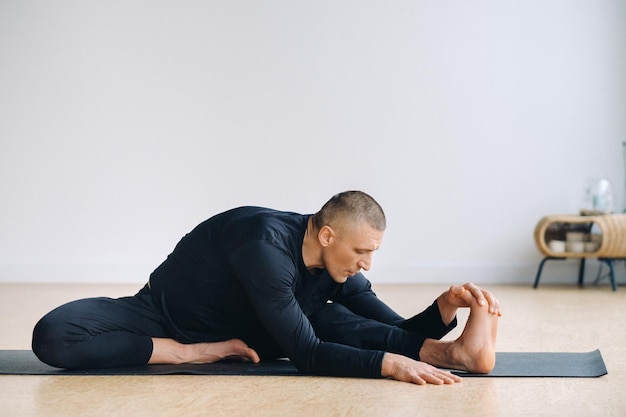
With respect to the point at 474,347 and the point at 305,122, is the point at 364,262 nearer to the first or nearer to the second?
the point at 474,347

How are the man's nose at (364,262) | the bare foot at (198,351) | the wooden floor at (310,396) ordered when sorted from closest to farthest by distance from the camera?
the wooden floor at (310,396) → the man's nose at (364,262) → the bare foot at (198,351)

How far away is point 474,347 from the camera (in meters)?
2.78

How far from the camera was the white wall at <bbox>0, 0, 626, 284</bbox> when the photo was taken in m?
6.58

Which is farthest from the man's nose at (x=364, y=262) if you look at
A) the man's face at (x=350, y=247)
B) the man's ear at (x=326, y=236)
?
the man's ear at (x=326, y=236)

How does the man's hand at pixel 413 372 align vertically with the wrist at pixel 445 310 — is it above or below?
below

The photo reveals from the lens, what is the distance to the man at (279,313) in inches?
106

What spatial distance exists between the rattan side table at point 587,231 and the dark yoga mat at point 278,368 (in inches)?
113

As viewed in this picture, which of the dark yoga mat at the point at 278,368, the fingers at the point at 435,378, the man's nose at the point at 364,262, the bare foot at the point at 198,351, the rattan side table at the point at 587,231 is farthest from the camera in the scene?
the rattan side table at the point at 587,231

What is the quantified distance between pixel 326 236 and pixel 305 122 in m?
4.07

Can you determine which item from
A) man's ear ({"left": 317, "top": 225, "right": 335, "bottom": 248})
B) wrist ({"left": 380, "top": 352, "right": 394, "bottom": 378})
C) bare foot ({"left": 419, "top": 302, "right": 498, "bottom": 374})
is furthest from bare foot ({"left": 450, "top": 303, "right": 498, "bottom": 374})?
man's ear ({"left": 317, "top": 225, "right": 335, "bottom": 248})

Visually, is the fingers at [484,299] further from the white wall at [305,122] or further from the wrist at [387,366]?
the white wall at [305,122]

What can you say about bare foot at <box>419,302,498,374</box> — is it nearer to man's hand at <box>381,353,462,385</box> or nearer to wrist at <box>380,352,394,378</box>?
man's hand at <box>381,353,462,385</box>

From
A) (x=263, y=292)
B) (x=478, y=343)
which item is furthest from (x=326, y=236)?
(x=478, y=343)

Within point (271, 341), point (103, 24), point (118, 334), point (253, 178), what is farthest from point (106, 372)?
point (103, 24)
